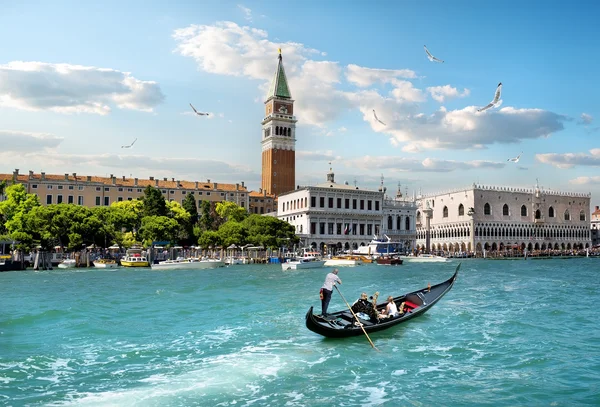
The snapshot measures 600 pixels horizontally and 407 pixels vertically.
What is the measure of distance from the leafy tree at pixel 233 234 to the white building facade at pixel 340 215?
13636mm

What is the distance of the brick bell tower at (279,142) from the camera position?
89438mm

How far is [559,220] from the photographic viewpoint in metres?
95.5

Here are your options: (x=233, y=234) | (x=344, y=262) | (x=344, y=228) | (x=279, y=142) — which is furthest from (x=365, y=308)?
(x=279, y=142)

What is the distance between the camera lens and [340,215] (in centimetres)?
7344

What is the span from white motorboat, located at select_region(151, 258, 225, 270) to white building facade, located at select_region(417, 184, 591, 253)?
50544 millimetres

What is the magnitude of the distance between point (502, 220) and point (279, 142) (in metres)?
36.8

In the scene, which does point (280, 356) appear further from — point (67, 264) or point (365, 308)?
point (67, 264)

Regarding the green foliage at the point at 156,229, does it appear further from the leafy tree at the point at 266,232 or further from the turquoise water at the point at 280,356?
the turquoise water at the point at 280,356

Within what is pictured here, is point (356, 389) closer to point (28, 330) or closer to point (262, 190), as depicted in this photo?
point (28, 330)

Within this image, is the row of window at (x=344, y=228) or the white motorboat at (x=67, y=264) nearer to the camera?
the white motorboat at (x=67, y=264)

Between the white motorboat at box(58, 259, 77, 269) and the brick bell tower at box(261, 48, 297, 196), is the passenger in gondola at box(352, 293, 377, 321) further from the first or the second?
the brick bell tower at box(261, 48, 297, 196)

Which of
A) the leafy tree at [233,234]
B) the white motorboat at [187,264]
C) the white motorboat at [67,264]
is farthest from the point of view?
the leafy tree at [233,234]

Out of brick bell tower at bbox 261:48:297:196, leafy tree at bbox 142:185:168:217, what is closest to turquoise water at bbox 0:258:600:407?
leafy tree at bbox 142:185:168:217

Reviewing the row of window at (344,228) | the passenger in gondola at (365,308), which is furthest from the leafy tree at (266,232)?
the passenger in gondola at (365,308)
